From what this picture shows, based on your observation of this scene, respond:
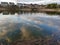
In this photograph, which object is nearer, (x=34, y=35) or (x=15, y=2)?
(x=34, y=35)

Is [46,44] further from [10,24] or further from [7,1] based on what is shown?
[7,1]

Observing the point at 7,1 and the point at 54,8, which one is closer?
the point at 7,1

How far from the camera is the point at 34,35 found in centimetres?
316

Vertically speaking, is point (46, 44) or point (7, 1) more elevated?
point (7, 1)

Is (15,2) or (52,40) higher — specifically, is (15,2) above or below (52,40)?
above

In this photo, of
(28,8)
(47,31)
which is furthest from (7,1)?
(47,31)

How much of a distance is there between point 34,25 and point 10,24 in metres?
0.58

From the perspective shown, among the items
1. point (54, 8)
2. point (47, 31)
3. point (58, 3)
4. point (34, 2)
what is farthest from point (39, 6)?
point (47, 31)

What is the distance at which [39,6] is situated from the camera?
576 centimetres

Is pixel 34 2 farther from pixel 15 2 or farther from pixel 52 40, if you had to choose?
pixel 52 40

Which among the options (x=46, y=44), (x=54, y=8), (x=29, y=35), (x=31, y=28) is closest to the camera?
(x=46, y=44)

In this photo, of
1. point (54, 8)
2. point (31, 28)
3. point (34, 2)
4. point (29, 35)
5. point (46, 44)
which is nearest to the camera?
point (46, 44)

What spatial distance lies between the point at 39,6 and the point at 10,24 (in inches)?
92.3

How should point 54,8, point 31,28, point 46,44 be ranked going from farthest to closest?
point 54,8, point 31,28, point 46,44
